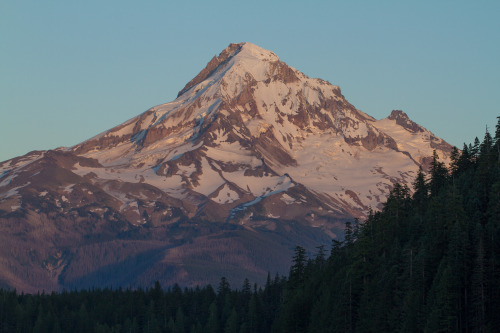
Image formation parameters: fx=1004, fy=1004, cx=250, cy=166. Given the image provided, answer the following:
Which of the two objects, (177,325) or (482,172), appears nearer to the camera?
Result: (482,172)

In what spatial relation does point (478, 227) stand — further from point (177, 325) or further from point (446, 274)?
→ point (177, 325)

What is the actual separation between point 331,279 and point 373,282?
729 inches

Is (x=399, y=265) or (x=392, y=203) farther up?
(x=392, y=203)

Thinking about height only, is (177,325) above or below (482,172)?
below

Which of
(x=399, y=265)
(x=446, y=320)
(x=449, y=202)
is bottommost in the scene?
(x=446, y=320)

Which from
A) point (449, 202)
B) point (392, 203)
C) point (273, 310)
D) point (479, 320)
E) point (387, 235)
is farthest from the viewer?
point (273, 310)

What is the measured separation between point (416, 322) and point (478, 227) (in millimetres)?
12842

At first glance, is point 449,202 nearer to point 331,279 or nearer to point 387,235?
point 387,235

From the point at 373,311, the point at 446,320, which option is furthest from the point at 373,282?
the point at 446,320

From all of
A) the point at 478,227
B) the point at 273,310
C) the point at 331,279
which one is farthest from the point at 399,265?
the point at 273,310

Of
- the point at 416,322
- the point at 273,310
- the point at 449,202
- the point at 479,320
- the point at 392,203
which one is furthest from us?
the point at 273,310

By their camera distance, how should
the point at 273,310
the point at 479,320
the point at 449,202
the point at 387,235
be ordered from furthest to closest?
the point at 273,310
the point at 387,235
the point at 449,202
the point at 479,320

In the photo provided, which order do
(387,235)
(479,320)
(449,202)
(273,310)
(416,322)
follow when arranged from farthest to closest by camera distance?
(273,310) < (387,235) < (449,202) < (416,322) < (479,320)

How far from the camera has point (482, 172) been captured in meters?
132
